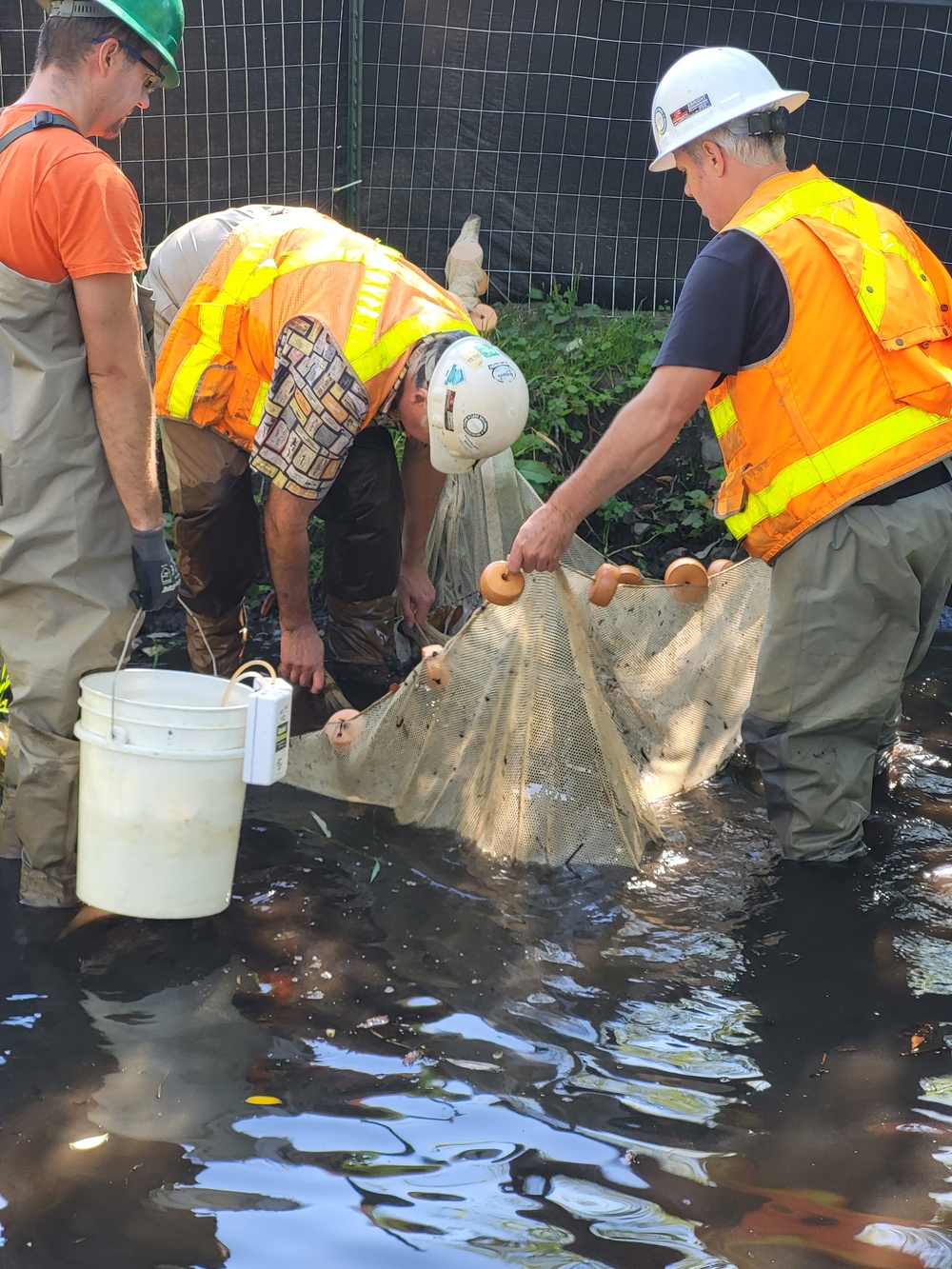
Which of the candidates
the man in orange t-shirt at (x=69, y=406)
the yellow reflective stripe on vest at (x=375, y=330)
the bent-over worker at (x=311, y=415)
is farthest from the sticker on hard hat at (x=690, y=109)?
the man in orange t-shirt at (x=69, y=406)

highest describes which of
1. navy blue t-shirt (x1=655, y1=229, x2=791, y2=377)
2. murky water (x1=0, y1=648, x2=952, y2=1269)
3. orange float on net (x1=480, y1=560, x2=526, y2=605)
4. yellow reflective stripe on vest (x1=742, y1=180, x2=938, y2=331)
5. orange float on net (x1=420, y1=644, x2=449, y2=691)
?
yellow reflective stripe on vest (x1=742, y1=180, x2=938, y2=331)

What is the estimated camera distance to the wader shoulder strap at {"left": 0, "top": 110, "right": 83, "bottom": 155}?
2.61m

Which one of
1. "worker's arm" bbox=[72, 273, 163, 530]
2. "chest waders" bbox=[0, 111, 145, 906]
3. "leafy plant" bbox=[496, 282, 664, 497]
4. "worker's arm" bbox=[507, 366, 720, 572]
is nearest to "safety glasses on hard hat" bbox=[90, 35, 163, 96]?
"chest waders" bbox=[0, 111, 145, 906]

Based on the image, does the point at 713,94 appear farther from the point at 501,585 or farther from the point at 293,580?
the point at 293,580

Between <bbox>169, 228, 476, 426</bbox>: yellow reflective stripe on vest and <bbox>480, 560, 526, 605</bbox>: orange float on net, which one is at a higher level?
<bbox>169, 228, 476, 426</bbox>: yellow reflective stripe on vest

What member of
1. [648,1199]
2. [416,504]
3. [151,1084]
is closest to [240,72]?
[416,504]

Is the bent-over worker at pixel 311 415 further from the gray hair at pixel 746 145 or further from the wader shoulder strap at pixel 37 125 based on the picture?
the wader shoulder strap at pixel 37 125

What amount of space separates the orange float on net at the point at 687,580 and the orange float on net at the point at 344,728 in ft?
3.24

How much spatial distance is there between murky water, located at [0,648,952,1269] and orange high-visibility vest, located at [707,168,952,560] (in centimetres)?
106

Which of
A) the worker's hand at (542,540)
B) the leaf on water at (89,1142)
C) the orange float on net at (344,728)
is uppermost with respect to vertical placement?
the worker's hand at (542,540)

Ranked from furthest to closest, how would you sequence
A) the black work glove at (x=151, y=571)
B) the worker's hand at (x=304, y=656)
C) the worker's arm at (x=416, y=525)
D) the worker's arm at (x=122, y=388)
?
the worker's arm at (x=416, y=525), the worker's hand at (x=304, y=656), the black work glove at (x=151, y=571), the worker's arm at (x=122, y=388)

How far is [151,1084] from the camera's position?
8.20ft

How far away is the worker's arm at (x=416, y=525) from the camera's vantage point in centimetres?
433

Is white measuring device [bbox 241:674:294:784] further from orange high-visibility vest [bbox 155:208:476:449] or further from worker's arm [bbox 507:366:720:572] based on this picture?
orange high-visibility vest [bbox 155:208:476:449]
